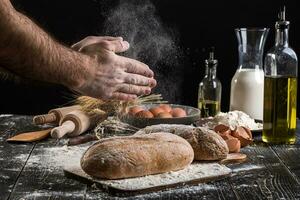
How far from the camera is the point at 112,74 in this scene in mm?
2098

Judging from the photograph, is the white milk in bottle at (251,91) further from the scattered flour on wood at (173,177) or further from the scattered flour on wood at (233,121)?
the scattered flour on wood at (173,177)

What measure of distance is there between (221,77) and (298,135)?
1.52 metres

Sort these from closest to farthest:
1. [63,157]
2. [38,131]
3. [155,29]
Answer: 1. [63,157]
2. [38,131]
3. [155,29]

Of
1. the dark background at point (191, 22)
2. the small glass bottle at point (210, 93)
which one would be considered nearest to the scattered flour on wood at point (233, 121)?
the small glass bottle at point (210, 93)

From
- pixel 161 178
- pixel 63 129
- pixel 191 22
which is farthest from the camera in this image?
pixel 191 22

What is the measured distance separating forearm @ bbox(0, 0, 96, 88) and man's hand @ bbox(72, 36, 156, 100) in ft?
0.10

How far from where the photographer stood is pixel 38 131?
7.95 ft

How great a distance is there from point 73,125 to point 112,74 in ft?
1.30

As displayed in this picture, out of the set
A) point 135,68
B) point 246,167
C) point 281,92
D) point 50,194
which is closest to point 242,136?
point 281,92

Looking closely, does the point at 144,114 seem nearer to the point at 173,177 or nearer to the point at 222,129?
the point at 222,129

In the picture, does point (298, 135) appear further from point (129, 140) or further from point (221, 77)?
point (221, 77)

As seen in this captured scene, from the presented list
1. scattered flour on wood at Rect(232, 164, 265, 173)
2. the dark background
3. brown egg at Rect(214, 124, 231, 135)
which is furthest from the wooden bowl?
the dark background

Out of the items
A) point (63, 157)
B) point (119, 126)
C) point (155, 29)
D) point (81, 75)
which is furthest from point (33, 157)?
point (155, 29)

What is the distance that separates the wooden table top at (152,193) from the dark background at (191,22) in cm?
168
